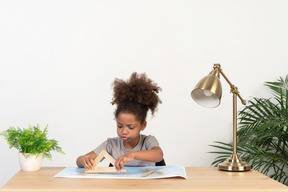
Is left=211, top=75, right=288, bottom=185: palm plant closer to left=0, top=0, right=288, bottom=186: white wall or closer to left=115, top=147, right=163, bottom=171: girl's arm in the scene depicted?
left=0, top=0, right=288, bottom=186: white wall

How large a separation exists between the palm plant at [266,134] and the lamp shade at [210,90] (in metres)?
1.20

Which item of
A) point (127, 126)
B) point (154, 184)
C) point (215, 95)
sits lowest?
point (154, 184)

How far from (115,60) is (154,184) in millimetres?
2419

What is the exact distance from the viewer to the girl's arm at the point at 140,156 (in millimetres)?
2025

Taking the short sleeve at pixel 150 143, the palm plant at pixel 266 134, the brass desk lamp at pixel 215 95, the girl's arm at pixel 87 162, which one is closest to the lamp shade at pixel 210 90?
the brass desk lamp at pixel 215 95

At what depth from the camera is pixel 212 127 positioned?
163 inches

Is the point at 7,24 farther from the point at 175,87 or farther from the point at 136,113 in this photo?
the point at 136,113

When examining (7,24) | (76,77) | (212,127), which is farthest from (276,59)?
(7,24)

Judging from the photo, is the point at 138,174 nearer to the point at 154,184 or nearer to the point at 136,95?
the point at 154,184

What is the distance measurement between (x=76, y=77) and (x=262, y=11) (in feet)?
6.36

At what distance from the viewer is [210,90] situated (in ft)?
6.70

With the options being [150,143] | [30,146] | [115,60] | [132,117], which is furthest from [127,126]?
[115,60]

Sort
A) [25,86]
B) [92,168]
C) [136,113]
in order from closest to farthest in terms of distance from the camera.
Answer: [92,168] → [136,113] → [25,86]

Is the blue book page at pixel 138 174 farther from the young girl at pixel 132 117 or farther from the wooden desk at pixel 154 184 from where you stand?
the young girl at pixel 132 117
